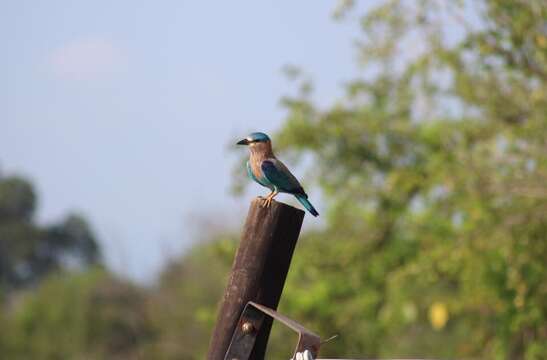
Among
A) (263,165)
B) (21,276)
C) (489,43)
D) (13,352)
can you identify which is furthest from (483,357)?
(21,276)

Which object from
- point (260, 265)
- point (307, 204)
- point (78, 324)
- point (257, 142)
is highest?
point (78, 324)

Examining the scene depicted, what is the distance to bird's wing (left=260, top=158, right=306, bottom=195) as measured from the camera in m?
6.05

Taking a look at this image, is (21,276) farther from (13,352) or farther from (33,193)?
(13,352)

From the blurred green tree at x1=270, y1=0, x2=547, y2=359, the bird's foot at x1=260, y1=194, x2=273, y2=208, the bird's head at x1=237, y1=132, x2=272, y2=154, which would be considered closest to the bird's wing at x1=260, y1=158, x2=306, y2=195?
the bird's head at x1=237, y1=132, x2=272, y2=154

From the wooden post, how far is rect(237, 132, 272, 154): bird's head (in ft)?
1.98

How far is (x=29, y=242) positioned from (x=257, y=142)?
98.9m

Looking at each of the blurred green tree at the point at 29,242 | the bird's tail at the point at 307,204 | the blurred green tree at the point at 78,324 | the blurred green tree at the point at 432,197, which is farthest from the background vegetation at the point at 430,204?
the blurred green tree at the point at 29,242

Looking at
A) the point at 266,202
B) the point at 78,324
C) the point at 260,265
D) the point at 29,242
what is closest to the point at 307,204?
the point at 266,202

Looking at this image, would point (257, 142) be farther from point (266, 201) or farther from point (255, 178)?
point (266, 201)

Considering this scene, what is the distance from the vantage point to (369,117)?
58.2 ft

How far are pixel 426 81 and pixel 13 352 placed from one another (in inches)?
1514

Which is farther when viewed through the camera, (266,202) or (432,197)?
(432,197)

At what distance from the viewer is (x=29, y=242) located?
103m

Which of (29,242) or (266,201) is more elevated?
(29,242)
